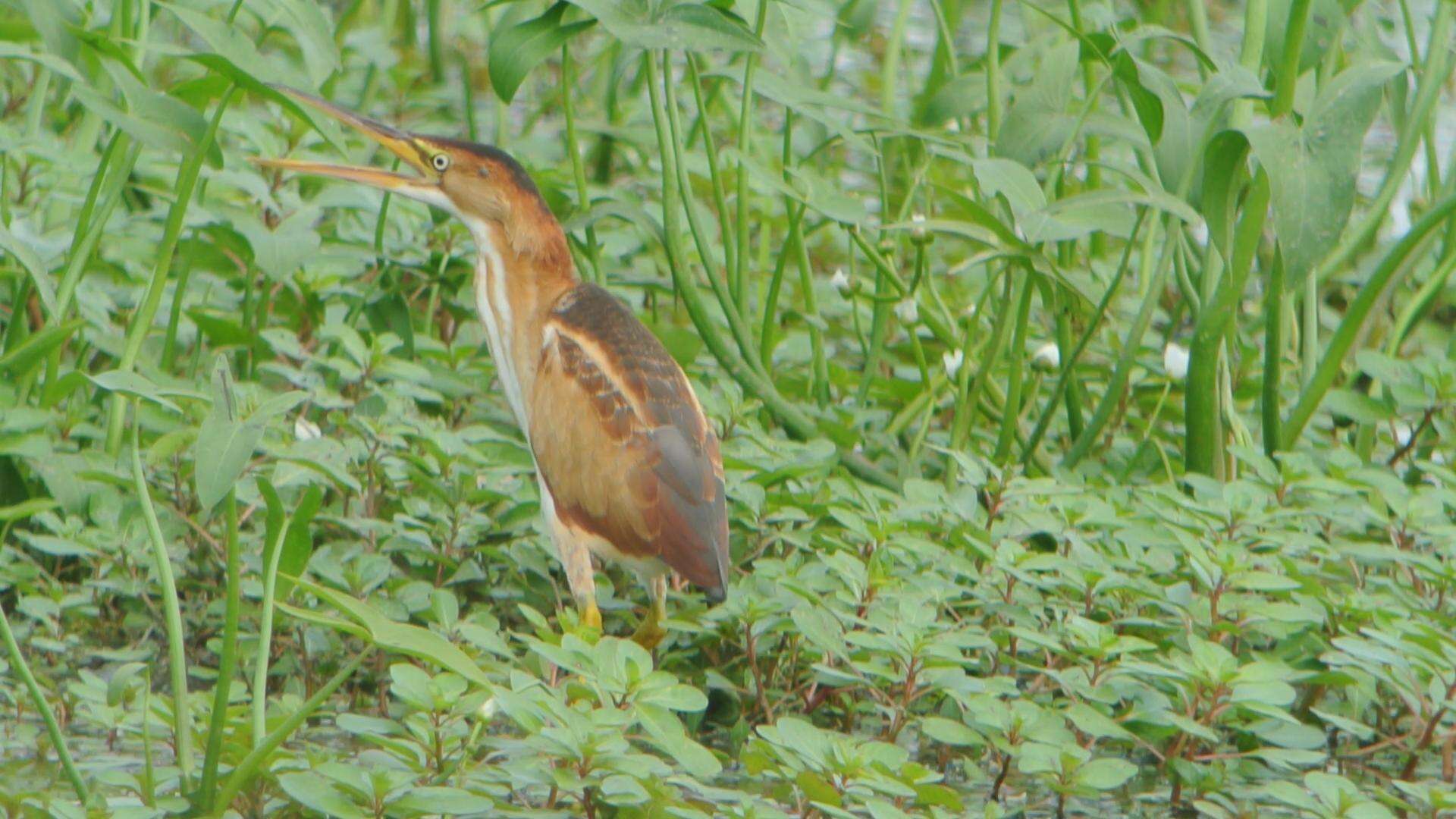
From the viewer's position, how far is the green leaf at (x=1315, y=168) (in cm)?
280

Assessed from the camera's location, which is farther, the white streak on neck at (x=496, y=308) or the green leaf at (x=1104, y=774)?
the white streak on neck at (x=496, y=308)

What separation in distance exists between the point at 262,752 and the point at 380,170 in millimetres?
1651

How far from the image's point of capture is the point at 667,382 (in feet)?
10.1

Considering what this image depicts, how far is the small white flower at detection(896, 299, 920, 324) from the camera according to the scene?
3619mm

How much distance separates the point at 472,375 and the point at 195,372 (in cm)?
51

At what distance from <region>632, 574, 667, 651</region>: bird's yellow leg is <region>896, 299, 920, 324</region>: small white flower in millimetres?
854

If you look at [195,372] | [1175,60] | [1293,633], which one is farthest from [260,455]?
[1175,60]

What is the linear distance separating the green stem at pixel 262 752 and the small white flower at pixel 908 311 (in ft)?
5.70

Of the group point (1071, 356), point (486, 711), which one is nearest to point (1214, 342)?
point (1071, 356)

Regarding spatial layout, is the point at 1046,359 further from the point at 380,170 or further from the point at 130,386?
the point at 130,386

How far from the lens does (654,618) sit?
2904 millimetres

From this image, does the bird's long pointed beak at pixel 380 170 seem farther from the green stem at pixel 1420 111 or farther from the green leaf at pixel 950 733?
the green stem at pixel 1420 111

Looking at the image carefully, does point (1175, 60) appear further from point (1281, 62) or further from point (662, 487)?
point (662, 487)

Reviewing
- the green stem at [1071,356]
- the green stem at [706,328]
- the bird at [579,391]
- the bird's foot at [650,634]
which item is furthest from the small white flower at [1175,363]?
the bird's foot at [650,634]
